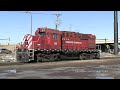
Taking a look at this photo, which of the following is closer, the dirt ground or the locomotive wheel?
the dirt ground

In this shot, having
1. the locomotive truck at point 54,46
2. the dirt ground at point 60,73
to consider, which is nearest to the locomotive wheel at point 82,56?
the locomotive truck at point 54,46

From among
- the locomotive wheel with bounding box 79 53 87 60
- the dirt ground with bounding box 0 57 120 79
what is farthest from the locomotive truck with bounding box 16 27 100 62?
the dirt ground with bounding box 0 57 120 79

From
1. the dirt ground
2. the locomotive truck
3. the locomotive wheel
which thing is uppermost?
the locomotive truck

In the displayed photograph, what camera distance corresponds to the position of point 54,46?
4022cm

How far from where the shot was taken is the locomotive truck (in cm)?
3672

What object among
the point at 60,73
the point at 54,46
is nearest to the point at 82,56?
the point at 54,46

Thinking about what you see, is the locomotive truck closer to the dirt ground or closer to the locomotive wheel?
the locomotive wheel

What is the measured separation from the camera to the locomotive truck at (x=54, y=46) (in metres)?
36.7

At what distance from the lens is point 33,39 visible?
122 ft

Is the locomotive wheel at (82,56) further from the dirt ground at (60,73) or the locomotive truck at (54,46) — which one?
the dirt ground at (60,73)

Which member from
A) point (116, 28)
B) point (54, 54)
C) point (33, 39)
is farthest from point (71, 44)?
point (116, 28)

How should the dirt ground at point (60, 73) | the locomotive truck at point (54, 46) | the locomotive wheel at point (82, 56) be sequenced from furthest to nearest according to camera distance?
the locomotive wheel at point (82, 56) → the locomotive truck at point (54, 46) → the dirt ground at point (60, 73)
